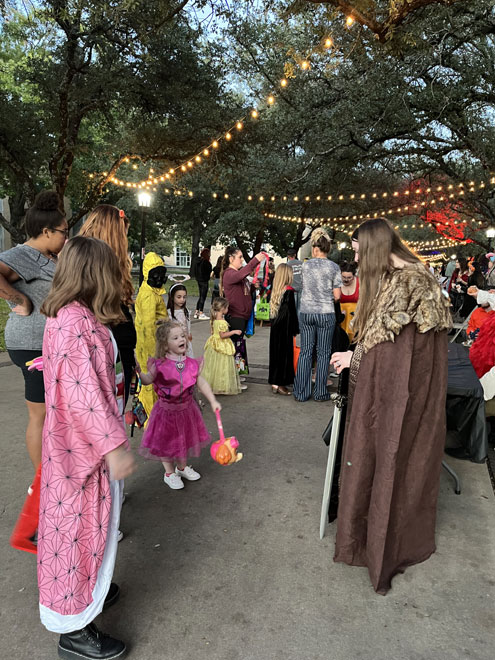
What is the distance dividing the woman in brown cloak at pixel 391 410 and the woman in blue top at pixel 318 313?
3003mm

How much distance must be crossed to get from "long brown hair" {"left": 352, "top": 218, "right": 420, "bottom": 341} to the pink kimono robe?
4.61ft

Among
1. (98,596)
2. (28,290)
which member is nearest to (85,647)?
(98,596)

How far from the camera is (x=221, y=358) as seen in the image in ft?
19.3

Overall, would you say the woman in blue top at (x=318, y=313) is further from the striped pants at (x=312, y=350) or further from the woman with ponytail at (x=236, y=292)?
the woman with ponytail at (x=236, y=292)

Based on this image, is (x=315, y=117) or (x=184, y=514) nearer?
(x=184, y=514)

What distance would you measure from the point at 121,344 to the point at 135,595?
146cm

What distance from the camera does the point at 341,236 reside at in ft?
139

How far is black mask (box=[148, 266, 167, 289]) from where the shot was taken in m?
4.03

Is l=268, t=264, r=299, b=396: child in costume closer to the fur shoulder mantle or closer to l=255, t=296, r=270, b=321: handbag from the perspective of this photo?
the fur shoulder mantle

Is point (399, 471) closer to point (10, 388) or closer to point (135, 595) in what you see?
point (135, 595)

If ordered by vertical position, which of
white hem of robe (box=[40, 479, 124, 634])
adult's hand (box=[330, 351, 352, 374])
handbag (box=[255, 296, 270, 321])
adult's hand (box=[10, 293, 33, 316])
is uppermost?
adult's hand (box=[10, 293, 33, 316])

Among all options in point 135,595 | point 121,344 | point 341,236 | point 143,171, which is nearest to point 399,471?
point 135,595

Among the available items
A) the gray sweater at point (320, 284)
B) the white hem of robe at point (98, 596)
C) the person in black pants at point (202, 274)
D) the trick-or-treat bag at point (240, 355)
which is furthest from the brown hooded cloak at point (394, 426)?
the person in black pants at point (202, 274)

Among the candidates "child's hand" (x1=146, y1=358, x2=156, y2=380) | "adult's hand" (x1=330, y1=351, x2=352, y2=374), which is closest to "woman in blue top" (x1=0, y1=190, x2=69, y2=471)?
"child's hand" (x1=146, y1=358, x2=156, y2=380)
